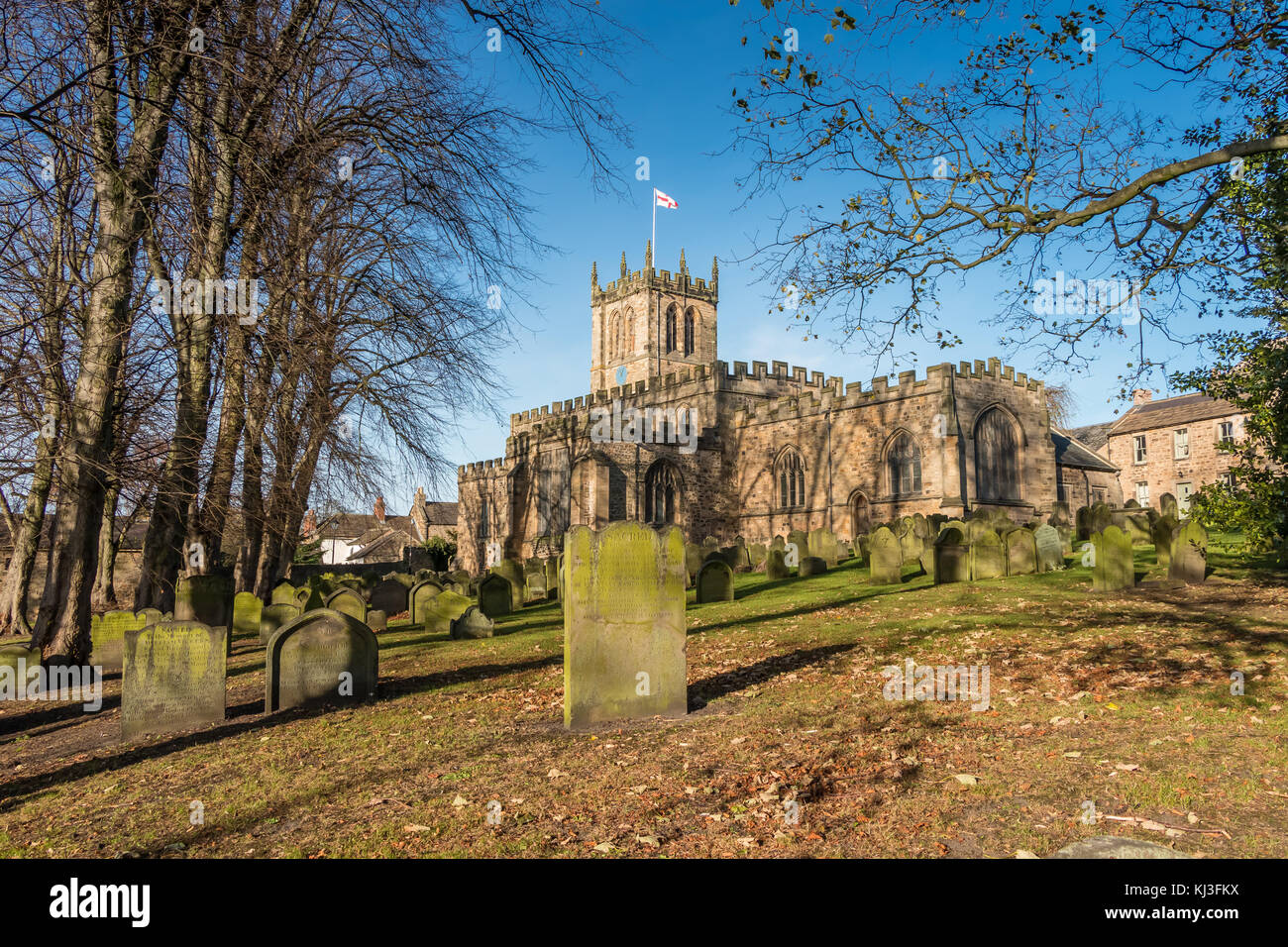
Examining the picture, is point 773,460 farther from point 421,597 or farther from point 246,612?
point 246,612

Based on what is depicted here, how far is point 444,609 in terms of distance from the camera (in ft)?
44.5

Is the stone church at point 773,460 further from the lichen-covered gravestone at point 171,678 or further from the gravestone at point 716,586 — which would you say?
the lichen-covered gravestone at point 171,678

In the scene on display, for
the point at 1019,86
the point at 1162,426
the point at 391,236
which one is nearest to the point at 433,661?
the point at 391,236

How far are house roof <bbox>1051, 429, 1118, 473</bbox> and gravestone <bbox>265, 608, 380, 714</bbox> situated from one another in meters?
35.8

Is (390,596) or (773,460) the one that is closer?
(390,596)

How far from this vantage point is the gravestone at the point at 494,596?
1530cm

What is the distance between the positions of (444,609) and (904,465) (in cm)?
2308

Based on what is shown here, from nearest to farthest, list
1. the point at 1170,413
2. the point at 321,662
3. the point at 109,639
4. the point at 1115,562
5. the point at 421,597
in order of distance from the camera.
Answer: the point at 321,662, the point at 109,639, the point at 1115,562, the point at 421,597, the point at 1170,413

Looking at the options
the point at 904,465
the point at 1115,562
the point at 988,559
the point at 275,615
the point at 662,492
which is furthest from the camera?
the point at 662,492

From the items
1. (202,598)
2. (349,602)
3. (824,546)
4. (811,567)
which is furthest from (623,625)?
(824,546)

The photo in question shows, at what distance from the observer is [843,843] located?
3910mm

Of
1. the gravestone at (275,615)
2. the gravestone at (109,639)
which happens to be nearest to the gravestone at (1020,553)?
the gravestone at (275,615)

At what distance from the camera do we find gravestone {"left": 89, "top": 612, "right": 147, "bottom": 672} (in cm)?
1096

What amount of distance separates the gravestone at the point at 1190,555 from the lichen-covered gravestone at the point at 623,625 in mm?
8698
